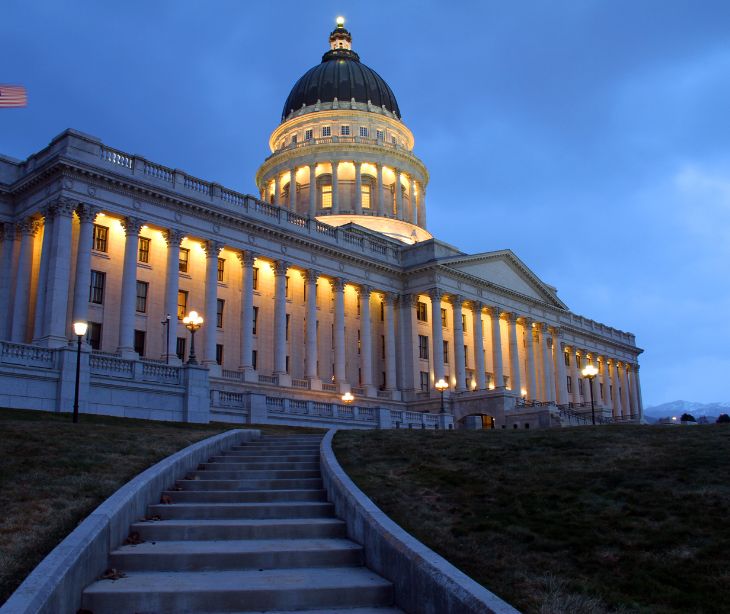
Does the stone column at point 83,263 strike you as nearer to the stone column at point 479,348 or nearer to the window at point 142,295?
the window at point 142,295

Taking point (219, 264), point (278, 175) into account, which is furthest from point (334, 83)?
point (219, 264)

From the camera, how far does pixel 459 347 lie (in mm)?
72438

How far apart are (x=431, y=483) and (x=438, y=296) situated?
57.2m

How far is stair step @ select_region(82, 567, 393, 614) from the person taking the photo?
342 inches

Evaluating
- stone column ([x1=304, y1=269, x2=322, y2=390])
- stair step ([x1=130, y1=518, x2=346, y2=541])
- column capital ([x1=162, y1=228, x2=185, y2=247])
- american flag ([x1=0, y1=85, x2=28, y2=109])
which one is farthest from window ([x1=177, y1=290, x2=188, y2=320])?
stair step ([x1=130, y1=518, x2=346, y2=541])

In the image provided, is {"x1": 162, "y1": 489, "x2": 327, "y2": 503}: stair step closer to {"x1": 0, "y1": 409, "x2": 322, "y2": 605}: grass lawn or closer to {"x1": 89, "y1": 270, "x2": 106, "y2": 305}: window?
{"x1": 0, "y1": 409, "x2": 322, "y2": 605}: grass lawn

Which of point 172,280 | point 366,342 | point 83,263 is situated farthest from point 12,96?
point 366,342

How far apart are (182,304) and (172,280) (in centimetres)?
365

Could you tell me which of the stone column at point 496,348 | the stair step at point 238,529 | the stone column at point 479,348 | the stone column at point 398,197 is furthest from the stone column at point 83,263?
the stone column at point 398,197

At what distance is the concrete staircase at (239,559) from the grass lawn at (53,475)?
887mm

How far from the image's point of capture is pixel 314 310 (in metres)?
64.2

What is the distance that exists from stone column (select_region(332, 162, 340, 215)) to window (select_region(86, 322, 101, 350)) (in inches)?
1745

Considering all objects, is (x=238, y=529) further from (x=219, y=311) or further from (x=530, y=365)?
(x=530, y=365)

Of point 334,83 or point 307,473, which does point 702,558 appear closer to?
point 307,473
